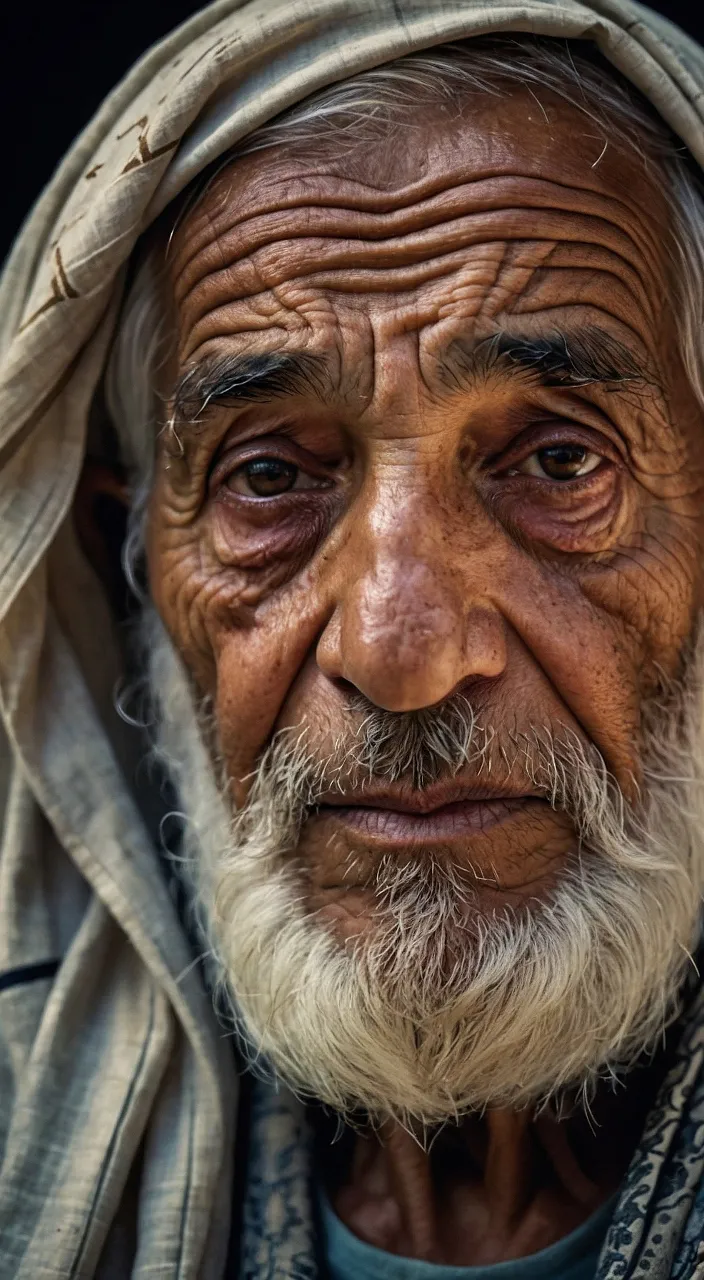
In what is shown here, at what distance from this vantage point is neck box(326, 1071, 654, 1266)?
185 cm

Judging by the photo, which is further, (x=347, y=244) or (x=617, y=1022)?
(x=617, y=1022)

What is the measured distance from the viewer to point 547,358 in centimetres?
164

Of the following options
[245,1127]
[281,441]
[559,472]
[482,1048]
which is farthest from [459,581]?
[245,1127]

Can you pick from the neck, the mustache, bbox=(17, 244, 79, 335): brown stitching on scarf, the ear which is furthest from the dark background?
the neck

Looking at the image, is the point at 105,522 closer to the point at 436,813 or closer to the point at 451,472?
the point at 451,472

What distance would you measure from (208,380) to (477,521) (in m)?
0.46

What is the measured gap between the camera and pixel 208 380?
5.85 ft

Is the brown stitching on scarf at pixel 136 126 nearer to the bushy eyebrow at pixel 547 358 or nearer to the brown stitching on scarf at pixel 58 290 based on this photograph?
the brown stitching on scarf at pixel 58 290

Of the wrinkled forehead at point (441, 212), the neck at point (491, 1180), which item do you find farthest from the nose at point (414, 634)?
the neck at point (491, 1180)

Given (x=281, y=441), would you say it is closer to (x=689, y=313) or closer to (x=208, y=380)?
(x=208, y=380)

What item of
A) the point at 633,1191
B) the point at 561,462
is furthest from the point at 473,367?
the point at 633,1191

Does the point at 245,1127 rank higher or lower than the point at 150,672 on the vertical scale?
lower

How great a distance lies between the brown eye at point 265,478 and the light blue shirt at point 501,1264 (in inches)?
44.9

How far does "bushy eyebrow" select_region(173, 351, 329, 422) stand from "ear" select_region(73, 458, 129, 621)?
334 mm
